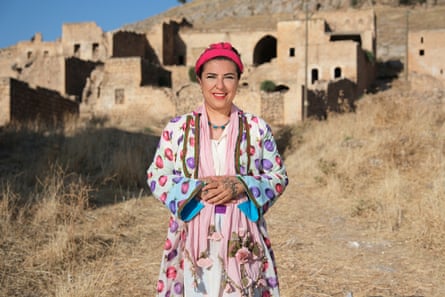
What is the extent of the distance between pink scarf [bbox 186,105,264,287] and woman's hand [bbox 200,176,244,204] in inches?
2.3

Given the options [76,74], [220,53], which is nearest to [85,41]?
[76,74]

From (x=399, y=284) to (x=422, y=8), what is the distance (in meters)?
53.0

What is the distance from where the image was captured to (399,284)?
3.91 metres

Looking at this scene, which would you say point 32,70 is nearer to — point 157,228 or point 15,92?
point 15,92

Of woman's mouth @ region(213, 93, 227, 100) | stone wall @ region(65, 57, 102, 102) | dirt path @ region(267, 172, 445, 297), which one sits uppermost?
stone wall @ region(65, 57, 102, 102)

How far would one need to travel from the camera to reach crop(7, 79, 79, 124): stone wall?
39.1 feet

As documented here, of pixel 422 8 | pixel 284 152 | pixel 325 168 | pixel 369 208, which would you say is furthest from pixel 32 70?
pixel 422 8

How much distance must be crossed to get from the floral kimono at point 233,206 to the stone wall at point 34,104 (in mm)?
10072

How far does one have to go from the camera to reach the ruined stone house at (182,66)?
19.5 m

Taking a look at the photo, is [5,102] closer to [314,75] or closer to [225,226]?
[225,226]

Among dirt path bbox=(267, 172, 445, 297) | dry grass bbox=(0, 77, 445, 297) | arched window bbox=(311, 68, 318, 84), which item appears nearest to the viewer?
dirt path bbox=(267, 172, 445, 297)

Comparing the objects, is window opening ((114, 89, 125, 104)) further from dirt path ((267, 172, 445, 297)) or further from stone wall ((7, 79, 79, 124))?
dirt path ((267, 172, 445, 297))

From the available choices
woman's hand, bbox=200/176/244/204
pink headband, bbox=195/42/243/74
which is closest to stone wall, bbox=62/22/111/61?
pink headband, bbox=195/42/243/74

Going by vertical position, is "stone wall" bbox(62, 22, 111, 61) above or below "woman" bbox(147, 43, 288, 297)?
above
